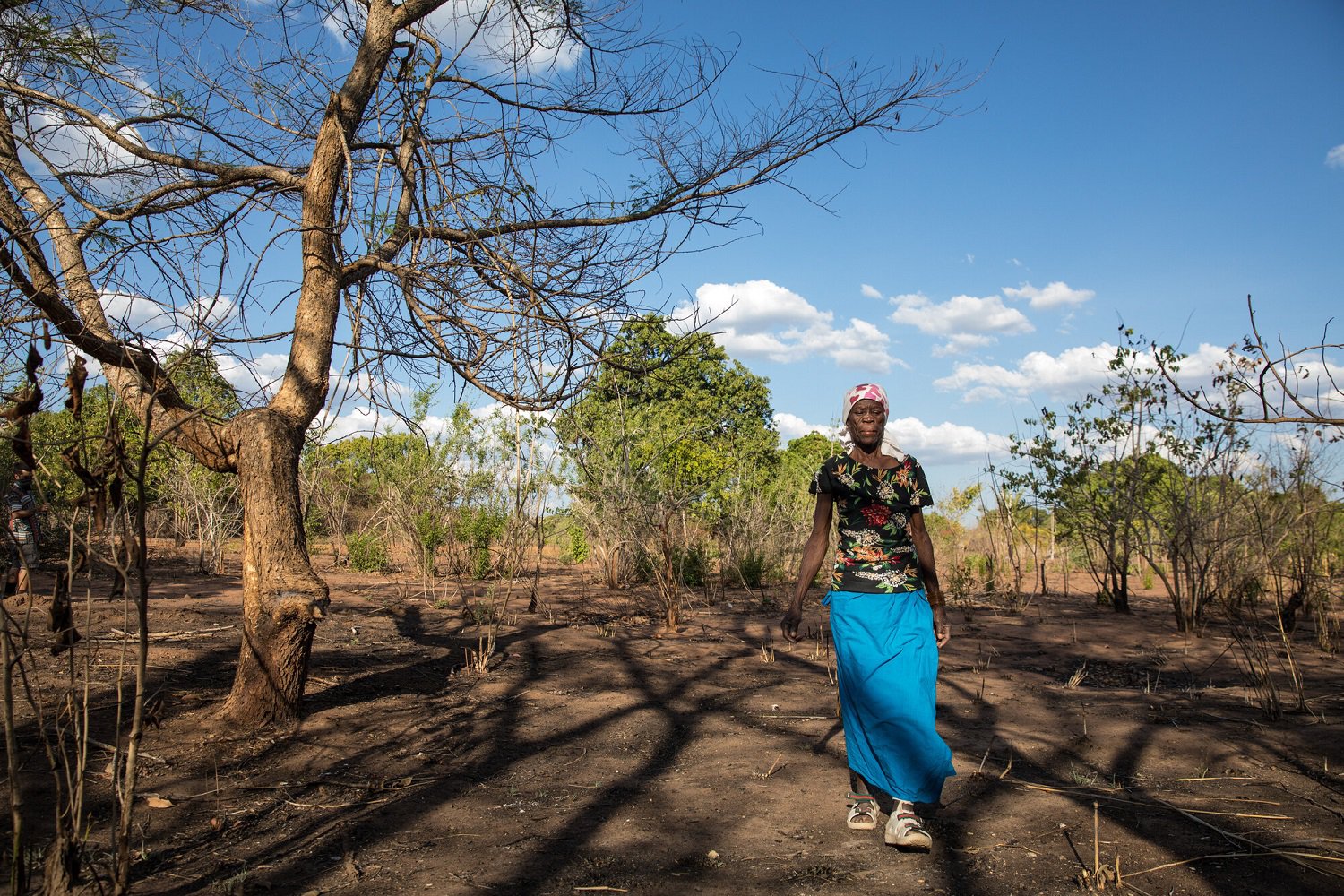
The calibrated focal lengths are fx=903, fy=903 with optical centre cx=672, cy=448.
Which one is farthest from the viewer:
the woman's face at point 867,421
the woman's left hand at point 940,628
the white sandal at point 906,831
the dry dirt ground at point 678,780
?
the woman's left hand at point 940,628

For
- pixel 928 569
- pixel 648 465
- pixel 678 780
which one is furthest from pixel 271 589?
pixel 648 465

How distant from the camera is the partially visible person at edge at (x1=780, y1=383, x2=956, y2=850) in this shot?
342 cm

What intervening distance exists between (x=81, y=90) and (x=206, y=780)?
374 centimetres

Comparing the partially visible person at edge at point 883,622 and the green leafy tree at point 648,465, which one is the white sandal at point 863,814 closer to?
the partially visible person at edge at point 883,622

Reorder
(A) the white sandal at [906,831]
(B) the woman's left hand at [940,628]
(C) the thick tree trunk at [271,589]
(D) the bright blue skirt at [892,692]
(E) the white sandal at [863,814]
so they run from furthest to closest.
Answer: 1. (C) the thick tree trunk at [271,589]
2. (B) the woman's left hand at [940,628]
3. (E) the white sandal at [863,814]
4. (D) the bright blue skirt at [892,692]
5. (A) the white sandal at [906,831]

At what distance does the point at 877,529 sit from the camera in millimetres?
3623

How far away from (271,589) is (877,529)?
301cm

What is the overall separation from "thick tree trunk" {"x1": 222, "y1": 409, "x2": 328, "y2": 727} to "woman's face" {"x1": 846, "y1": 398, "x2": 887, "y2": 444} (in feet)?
9.18

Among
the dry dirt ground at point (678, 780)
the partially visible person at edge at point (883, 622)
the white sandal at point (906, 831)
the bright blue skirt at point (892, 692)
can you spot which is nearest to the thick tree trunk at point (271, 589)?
the dry dirt ground at point (678, 780)

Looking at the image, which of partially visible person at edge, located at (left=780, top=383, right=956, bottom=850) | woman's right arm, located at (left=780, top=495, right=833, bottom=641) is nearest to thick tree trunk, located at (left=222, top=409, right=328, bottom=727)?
woman's right arm, located at (left=780, top=495, right=833, bottom=641)

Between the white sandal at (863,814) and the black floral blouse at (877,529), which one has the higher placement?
the black floral blouse at (877,529)

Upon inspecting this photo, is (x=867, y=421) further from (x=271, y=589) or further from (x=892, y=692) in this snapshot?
(x=271, y=589)

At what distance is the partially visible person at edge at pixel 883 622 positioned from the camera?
11.2ft

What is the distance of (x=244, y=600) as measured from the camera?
→ 181 inches
